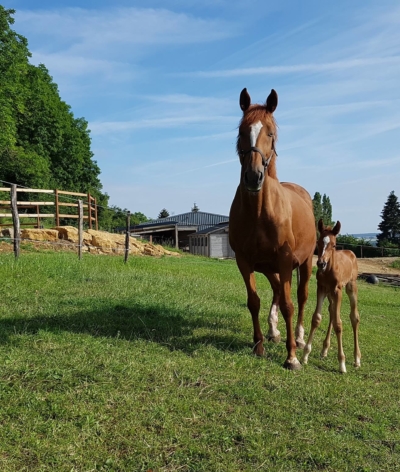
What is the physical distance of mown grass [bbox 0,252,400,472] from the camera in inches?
117

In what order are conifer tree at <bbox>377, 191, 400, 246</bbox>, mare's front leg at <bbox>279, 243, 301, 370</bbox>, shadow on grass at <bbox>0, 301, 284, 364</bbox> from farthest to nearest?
conifer tree at <bbox>377, 191, 400, 246</bbox>, shadow on grass at <bbox>0, 301, 284, 364</bbox>, mare's front leg at <bbox>279, 243, 301, 370</bbox>

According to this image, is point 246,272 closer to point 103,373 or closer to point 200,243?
point 103,373

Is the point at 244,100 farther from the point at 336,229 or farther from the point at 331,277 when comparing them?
the point at 331,277

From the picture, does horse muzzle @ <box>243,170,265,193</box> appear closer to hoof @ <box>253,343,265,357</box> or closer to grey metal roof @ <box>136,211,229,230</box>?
hoof @ <box>253,343,265,357</box>

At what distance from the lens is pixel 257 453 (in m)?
3.05

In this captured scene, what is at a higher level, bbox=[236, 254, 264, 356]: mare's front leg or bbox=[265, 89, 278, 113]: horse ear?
bbox=[265, 89, 278, 113]: horse ear

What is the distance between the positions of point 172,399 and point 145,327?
93.5 inches

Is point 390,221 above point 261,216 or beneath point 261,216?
above

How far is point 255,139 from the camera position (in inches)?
186

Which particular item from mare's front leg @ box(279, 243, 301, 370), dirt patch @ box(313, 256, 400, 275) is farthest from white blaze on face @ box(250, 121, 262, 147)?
dirt patch @ box(313, 256, 400, 275)

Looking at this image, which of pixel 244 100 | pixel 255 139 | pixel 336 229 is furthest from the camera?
pixel 336 229

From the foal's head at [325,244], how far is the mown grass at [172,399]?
1.35m

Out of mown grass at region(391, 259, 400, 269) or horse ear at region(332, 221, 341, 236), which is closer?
horse ear at region(332, 221, 341, 236)

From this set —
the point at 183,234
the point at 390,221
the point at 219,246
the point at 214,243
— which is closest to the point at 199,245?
the point at 214,243
